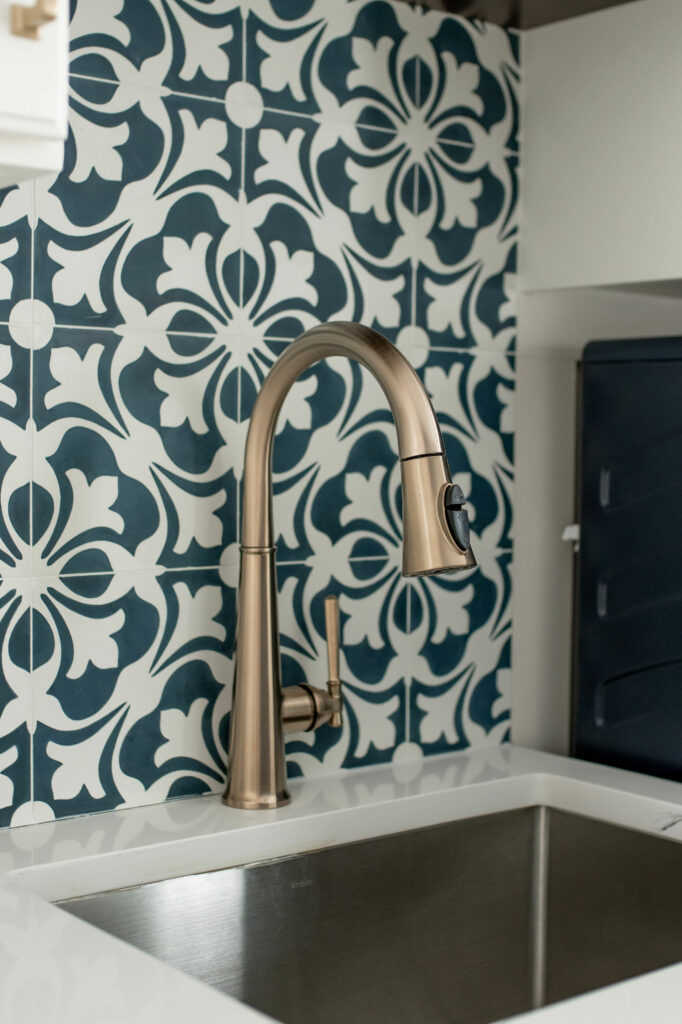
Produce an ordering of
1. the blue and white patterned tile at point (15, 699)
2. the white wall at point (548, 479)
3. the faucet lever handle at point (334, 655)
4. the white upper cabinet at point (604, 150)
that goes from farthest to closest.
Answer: the white wall at point (548, 479) < the white upper cabinet at point (604, 150) < the faucet lever handle at point (334, 655) < the blue and white patterned tile at point (15, 699)

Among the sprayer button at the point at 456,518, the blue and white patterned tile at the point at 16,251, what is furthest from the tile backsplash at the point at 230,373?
the sprayer button at the point at 456,518

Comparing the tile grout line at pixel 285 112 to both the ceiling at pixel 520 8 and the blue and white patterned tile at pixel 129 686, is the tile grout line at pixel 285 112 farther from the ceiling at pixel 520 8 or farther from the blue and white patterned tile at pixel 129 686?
Answer: the blue and white patterned tile at pixel 129 686

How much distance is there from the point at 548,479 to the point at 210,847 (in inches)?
24.7

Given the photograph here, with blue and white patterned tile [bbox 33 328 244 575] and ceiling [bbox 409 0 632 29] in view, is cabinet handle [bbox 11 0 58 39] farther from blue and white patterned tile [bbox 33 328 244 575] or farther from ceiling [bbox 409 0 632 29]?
ceiling [bbox 409 0 632 29]

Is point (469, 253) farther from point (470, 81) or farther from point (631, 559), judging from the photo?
point (631, 559)

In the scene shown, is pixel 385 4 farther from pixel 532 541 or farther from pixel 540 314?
pixel 532 541

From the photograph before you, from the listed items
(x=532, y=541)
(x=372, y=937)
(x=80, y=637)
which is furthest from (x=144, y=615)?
(x=532, y=541)

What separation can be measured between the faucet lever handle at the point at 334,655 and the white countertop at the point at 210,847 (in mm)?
80

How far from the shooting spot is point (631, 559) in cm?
136

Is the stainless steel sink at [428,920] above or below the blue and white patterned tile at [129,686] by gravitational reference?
below

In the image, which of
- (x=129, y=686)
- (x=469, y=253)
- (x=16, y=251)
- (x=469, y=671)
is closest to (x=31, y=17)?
Result: (x=16, y=251)

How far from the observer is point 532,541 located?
1.50 metres

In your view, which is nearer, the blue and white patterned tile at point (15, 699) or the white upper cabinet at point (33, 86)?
the white upper cabinet at point (33, 86)

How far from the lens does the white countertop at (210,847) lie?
2.51 ft
